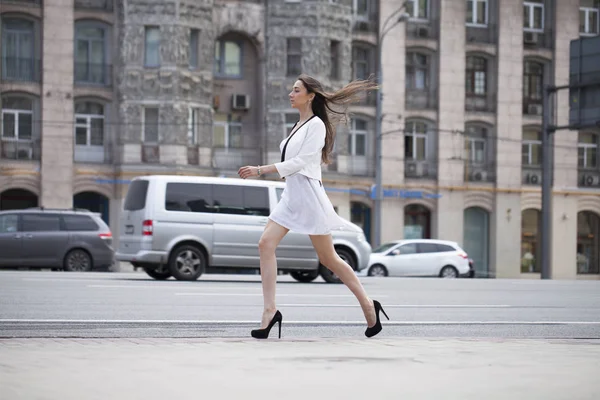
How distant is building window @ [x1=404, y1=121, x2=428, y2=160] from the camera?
57.4 meters

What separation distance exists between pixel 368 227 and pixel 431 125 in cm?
533

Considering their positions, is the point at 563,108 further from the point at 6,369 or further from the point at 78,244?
the point at 6,369

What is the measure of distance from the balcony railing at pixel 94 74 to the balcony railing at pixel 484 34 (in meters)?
16.6

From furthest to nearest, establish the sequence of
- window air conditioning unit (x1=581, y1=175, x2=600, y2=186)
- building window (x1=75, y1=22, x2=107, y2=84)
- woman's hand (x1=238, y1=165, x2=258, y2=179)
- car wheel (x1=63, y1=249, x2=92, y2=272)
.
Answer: window air conditioning unit (x1=581, y1=175, x2=600, y2=186), building window (x1=75, y1=22, x2=107, y2=84), car wheel (x1=63, y1=249, x2=92, y2=272), woman's hand (x1=238, y1=165, x2=258, y2=179)

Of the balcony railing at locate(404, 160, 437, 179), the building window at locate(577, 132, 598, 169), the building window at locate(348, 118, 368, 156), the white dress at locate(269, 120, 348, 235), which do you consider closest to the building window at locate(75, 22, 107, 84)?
the building window at locate(348, 118, 368, 156)

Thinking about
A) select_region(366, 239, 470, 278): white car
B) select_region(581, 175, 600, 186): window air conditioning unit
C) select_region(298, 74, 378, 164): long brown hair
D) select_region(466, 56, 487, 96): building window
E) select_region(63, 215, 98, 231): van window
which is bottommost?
select_region(366, 239, 470, 278): white car

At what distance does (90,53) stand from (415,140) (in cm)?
1482

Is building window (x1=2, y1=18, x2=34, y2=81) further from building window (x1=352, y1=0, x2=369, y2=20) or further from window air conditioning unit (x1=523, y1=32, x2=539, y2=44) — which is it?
window air conditioning unit (x1=523, y1=32, x2=539, y2=44)

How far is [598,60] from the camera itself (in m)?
43.3

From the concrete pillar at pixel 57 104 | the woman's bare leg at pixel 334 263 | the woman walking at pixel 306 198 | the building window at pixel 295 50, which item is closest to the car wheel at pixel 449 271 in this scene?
the building window at pixel 295 50

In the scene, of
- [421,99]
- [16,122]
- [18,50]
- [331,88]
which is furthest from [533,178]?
[18,50]

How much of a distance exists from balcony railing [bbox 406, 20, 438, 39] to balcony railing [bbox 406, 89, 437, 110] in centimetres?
236

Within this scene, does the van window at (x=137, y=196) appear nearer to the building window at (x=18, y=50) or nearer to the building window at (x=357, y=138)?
the building window at (x=18, y=50)

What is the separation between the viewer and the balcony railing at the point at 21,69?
50.6 meters
